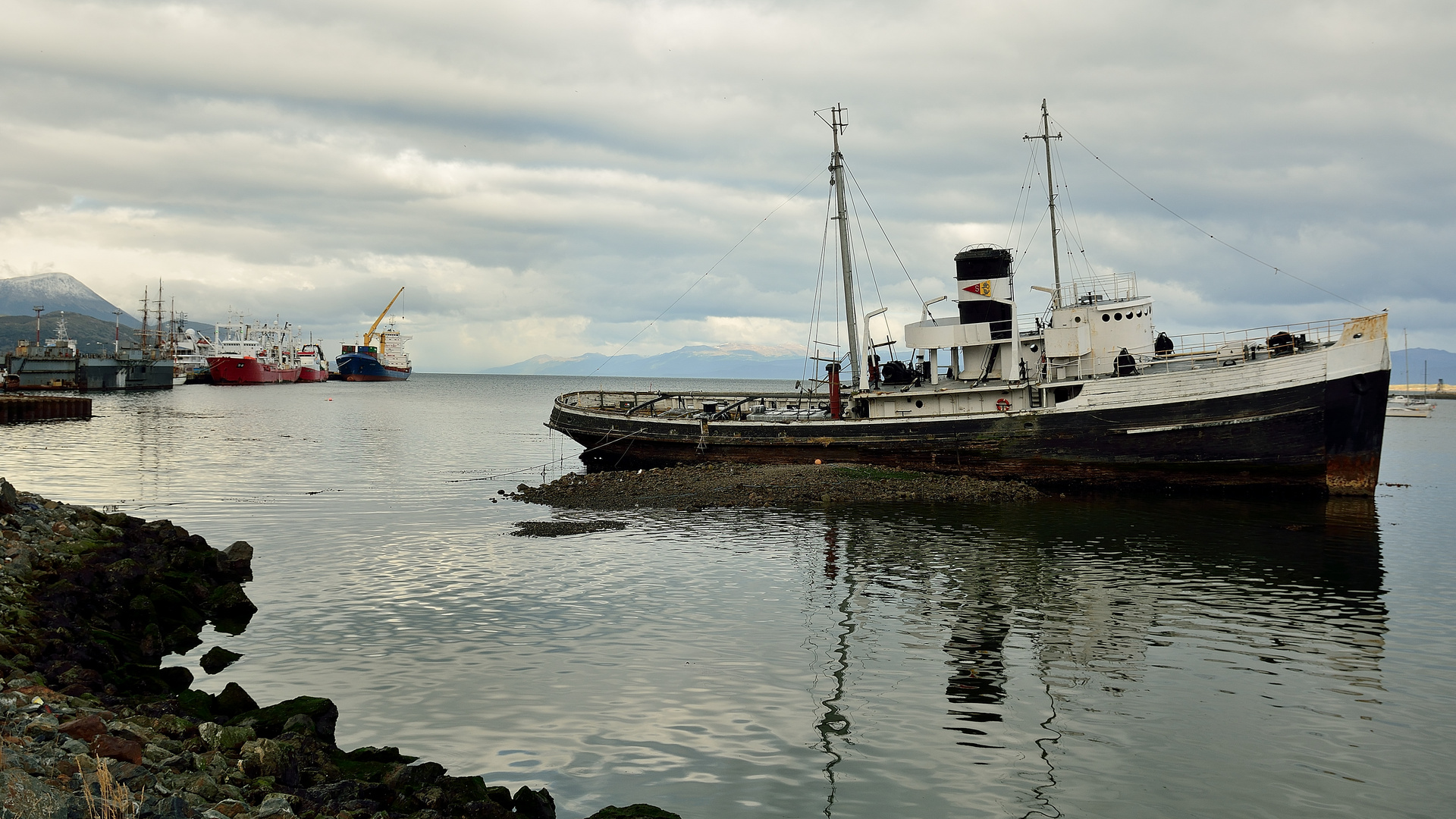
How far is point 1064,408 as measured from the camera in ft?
105

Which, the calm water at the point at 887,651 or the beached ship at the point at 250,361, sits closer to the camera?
the calm water at the point at 887,651

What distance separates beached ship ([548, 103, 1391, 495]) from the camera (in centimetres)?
2961

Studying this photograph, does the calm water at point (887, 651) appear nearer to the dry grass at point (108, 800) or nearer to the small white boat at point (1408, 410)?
the dry grass at point (108, 800)

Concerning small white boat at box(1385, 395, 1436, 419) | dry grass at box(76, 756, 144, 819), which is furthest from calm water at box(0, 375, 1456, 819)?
small white boat at box(1385, 395, 1436, 419)

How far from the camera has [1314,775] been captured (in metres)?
9.92

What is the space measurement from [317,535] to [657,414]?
58.0 feet

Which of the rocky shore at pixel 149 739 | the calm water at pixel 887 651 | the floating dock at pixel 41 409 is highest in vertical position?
the floating dock at pixel 41 409

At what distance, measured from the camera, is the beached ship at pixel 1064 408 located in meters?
29.6

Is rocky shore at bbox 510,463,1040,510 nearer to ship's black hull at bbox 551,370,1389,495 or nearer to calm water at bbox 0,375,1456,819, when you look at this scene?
ship's black hull at bbox 551,370,1389,495

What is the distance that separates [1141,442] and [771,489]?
42.4 feet

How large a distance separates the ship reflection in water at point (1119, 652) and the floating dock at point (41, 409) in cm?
6935

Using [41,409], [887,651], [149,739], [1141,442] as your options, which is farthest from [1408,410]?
[41,409]

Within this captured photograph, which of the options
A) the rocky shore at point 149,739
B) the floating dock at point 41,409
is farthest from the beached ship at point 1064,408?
the floating dock at point 41,409

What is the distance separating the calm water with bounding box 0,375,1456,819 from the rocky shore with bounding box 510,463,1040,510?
5.80 feet
